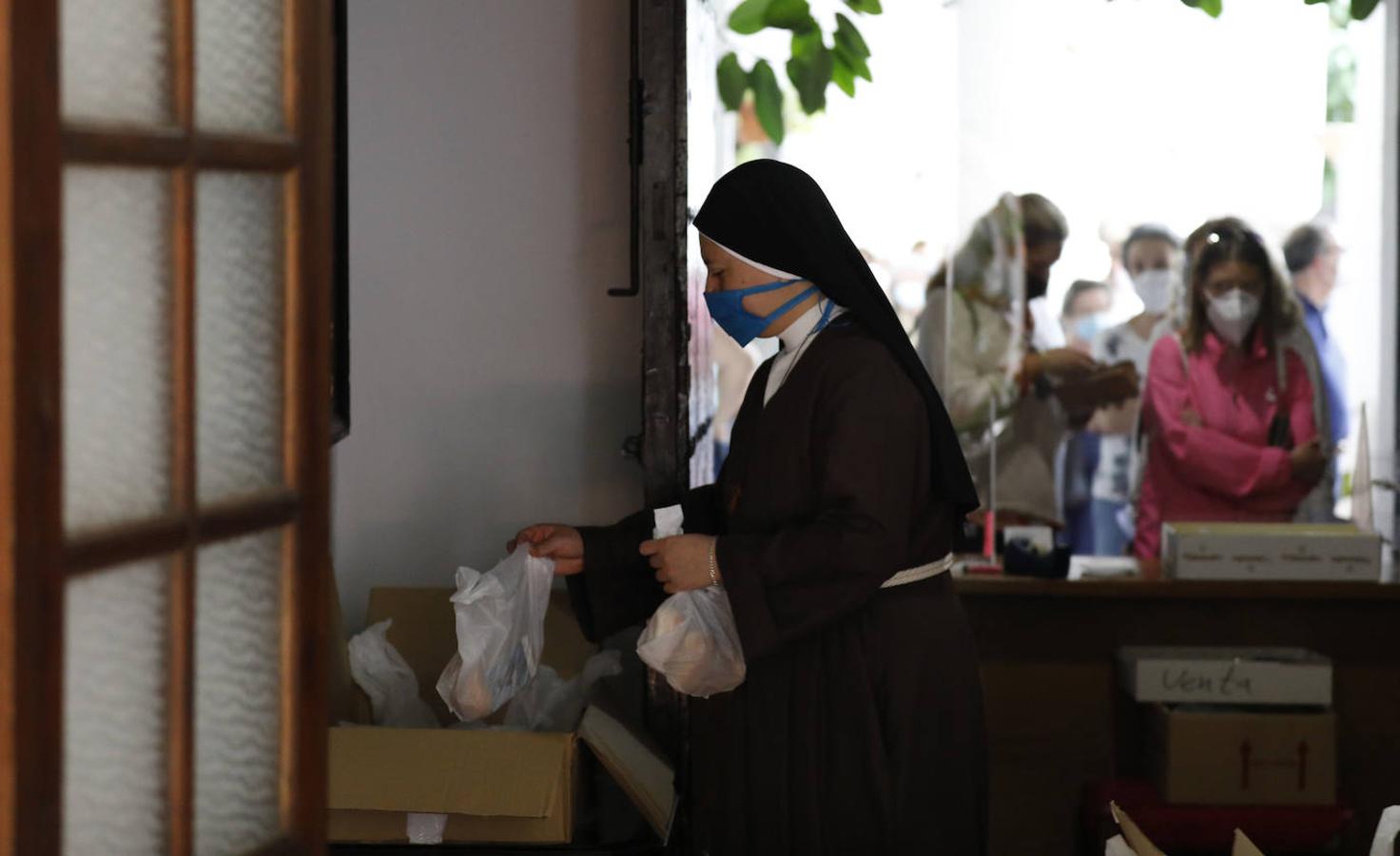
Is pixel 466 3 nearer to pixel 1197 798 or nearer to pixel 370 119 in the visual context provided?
pixel 370 119

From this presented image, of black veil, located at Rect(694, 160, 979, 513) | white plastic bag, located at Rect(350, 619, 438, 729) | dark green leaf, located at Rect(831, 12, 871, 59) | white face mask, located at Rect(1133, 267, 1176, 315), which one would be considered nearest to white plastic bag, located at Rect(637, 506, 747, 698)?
black veil, located at Rect(694, 160, 979, 513)

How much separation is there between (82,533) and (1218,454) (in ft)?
13.8

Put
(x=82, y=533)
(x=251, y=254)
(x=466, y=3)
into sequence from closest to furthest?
1. (x=82, y=533)
2. (x=251, y=254)
3. (x=466, y=3)

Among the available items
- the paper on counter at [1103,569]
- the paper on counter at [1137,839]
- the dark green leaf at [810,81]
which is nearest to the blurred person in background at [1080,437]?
the paper on counter at [1103,569]

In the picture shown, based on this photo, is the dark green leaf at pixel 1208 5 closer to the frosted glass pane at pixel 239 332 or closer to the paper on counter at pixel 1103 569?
the paper on counter at pixel 1103 569

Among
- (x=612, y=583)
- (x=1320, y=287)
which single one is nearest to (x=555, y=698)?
(x=612, y=583)

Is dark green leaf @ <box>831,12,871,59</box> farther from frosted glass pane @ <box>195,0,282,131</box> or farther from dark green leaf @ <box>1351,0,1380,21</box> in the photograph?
frosted glass pane @ <box>195,0,282,131</box>

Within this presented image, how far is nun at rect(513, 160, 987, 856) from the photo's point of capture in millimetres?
2375

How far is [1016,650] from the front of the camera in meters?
3.92


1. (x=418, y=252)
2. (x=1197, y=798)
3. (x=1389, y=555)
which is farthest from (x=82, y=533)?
(x=1389, y=555)

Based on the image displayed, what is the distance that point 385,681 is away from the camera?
2.81 meters

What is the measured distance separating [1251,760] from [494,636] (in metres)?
1.87

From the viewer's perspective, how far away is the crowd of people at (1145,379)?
4.91 m

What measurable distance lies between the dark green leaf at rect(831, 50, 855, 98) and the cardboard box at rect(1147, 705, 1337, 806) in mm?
1844
